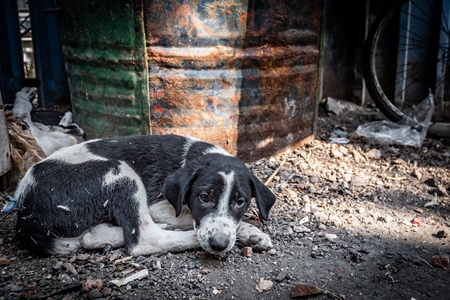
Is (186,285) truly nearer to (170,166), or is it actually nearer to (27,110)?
(170,166)

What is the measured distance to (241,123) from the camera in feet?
14.4

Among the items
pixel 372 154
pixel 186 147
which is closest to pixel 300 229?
pixel 186 147

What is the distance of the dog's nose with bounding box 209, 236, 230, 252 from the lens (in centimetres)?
264

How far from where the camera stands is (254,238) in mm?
2963

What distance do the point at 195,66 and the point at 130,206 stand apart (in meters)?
1.64

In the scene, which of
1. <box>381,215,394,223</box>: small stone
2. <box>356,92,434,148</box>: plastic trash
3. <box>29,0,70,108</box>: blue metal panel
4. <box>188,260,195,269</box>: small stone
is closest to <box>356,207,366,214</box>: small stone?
<box>381,215,394,223</box>: small stone

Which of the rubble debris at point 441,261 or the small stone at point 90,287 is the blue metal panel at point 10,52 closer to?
the small stone at point 90,287

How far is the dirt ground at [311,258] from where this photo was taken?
2535mm

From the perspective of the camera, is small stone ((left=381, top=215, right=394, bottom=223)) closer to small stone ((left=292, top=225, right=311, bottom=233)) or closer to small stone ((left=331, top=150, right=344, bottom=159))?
small stone ((left=292, top=225, right=311, bottom=233))

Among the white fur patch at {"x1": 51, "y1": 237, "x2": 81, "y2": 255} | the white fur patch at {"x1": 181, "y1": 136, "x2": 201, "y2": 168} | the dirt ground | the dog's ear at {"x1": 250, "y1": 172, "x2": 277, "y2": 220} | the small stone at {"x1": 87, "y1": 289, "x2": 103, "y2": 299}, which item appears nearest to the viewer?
the small stone at {"x1": 87, "y1": 289, "x2": 103, "y2": 299}

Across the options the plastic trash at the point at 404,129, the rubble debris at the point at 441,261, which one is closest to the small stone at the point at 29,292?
the rubble debris at the point at 441,261

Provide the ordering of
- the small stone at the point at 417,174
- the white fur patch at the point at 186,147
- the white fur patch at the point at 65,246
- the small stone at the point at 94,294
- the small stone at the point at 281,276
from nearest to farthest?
1. the small stone at the point at 94,294
2. the small stone at the point at 281,276
3. the white fur patch at the point at 65,246
4. the white fur patch at the point at 186,147
5. the small stone at the point at 417,174

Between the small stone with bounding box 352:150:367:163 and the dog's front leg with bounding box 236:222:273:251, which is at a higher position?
the small stone with bounding box 352:150:367:163

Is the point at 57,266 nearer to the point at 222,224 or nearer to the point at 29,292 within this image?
the point at 29,292
